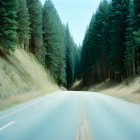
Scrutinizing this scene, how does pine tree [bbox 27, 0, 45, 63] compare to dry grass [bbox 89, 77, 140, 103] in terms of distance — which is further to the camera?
pine tree [bbox 27, 0, 45, 63]

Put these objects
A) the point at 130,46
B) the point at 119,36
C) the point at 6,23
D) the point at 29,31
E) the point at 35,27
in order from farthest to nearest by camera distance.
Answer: the point at 35,27
the point at 29,31
the point at 119,36
the point at 130,46
the point at 6,23

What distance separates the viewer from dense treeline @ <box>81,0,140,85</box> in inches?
1144

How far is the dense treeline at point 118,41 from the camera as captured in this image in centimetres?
2906

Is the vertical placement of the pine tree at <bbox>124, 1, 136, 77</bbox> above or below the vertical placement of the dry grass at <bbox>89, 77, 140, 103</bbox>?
above

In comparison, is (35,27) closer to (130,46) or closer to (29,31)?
(29,31)

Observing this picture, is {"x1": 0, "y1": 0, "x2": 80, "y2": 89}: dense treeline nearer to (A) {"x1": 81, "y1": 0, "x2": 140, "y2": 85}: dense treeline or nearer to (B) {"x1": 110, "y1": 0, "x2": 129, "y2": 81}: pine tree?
(A) {"x1": 81, "y1": 0, "x2": 140, "y2": 85}: dense treeline

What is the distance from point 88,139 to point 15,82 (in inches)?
674

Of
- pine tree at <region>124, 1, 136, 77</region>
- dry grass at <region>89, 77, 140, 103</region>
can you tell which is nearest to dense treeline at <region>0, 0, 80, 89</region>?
dry grass at <region>89, 77, 140, 103</region>

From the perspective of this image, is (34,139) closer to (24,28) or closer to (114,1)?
(24,28)

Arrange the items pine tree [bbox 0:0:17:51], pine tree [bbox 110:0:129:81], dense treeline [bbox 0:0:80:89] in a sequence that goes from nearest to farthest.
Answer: pine tree [bbox 0:0:17:51] → dense treeline [bbox 0:0:80:89] → pine tree [bbox 110:0:129:81]

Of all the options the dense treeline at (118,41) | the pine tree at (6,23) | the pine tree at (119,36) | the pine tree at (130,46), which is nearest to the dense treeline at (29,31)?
the pine tree at (6,23)

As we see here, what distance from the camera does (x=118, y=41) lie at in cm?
3372

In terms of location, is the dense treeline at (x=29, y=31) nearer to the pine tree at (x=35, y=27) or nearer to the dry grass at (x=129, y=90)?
the pine tree at (x=35, y=27)

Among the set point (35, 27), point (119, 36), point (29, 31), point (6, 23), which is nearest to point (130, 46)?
point (119, 36)
